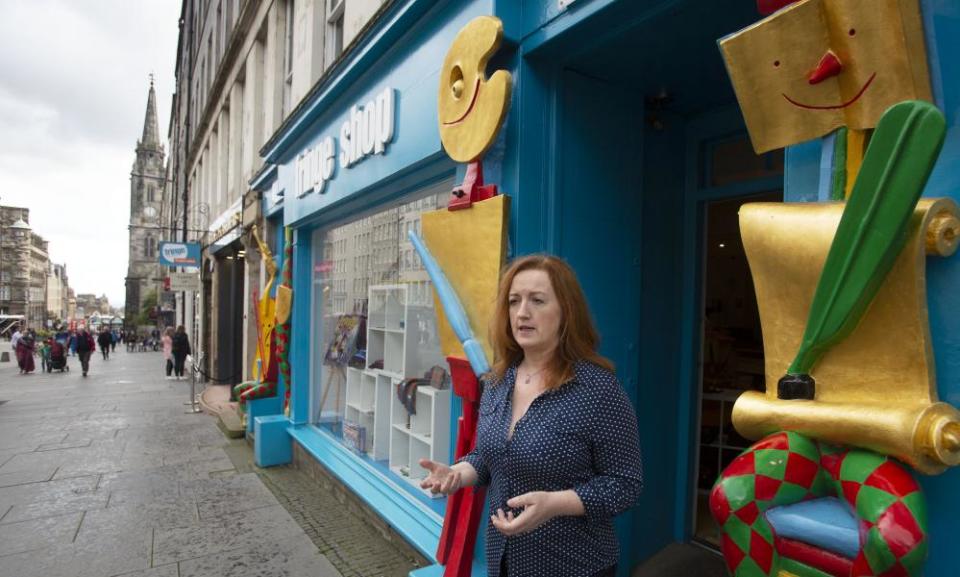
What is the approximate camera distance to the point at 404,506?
4180 mm

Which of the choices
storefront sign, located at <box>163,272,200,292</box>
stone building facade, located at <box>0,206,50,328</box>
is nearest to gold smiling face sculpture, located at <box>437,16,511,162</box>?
storefront sign, located at <box>163,272,200,292</box>

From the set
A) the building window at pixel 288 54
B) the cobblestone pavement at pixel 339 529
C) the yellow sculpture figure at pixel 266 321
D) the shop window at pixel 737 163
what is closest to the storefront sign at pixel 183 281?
the building window at pixel 288 54

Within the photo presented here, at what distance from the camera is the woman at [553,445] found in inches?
61.0

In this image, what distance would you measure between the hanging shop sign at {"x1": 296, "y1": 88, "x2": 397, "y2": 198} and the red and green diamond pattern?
133 inches

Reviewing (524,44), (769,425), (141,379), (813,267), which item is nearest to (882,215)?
(813,267)

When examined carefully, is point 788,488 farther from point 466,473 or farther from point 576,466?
point 466,473

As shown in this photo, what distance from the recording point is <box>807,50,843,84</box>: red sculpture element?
1397mm

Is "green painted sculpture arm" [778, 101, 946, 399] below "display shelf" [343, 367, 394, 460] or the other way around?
the other way around

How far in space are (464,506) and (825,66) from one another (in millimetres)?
2486

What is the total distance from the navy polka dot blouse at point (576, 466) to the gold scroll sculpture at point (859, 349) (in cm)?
34

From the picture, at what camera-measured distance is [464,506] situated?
288 centimetres

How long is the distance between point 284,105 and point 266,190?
1502mm

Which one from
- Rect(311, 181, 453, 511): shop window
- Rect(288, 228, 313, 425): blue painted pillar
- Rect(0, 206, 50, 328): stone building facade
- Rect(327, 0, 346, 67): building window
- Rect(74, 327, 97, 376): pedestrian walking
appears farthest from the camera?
Rect(0, 206, 50, 328): stone building facade

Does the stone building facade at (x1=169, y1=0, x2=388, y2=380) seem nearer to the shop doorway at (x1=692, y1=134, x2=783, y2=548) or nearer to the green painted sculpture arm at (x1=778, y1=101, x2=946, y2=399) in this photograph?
the shop doorway at (x1=692, y1=134, x2=783, y2=548)
